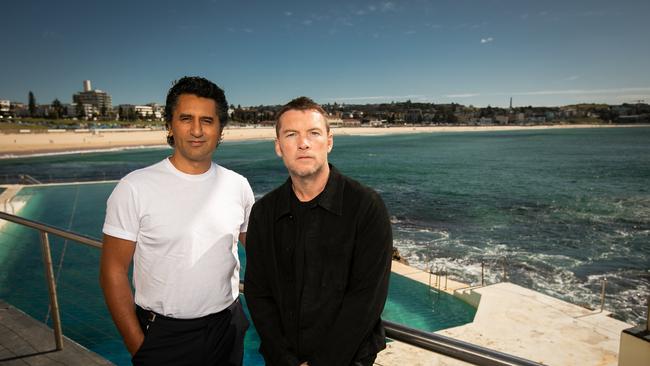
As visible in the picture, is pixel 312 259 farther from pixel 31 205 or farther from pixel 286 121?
pixel 31 205

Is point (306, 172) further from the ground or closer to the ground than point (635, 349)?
further from the ground

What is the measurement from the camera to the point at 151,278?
70.9 inches

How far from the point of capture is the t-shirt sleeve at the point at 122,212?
1.69 metres

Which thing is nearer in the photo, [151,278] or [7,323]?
[151,278]

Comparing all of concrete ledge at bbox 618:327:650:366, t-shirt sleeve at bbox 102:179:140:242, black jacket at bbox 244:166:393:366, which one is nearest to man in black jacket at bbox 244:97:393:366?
black jacket at bbox 244:166:393:366

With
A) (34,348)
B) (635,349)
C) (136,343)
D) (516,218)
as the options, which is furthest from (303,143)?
(516,218)

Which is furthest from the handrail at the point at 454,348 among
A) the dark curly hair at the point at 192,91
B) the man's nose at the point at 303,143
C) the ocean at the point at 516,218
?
the ocean at the point at 516,218

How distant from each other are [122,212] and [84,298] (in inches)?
506

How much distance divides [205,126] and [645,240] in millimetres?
28062

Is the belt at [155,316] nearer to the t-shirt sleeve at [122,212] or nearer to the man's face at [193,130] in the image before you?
the t-shirt sleeve at [122,212]

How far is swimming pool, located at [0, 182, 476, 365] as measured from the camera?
34.7 ft

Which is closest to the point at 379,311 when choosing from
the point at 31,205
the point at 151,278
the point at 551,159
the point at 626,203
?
the point at 151,278

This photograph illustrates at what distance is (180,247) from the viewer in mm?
1765

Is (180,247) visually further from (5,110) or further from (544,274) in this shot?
(5,110)
